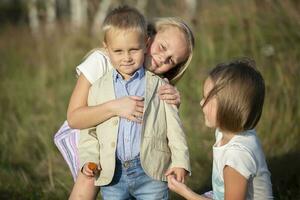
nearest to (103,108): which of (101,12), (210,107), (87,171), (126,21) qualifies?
(87,171)

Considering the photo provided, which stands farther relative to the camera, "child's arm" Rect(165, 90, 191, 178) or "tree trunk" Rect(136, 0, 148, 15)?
"tree trunk" Rect(136, 0, 148, 15)

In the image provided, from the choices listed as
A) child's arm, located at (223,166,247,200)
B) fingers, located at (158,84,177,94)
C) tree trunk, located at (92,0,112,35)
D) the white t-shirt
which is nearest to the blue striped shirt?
fingers, located at (158,84,177,94)

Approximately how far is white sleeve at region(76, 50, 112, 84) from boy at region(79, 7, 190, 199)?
65 mm

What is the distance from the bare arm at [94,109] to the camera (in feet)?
11.6

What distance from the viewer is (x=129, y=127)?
3.59 m

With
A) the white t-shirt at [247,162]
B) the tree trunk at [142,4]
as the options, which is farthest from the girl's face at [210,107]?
the tree trunk at [142,4]

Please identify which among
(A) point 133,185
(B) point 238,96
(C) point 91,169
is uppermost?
(B) point 238,96

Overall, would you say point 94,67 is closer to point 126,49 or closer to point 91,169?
point 126,49

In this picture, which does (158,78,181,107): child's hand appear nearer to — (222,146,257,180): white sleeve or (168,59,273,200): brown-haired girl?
(168,59,273,200): brown-haired girl

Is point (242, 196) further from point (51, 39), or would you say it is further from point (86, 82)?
point (51, 39)

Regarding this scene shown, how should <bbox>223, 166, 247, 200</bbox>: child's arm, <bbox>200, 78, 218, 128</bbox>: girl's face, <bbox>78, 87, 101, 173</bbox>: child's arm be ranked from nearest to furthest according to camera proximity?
<bbox>223, 166, 247, 200</bbox>: child's arm, <bbox>200, 78, 218, 128</bbox>: girl's face, <bbox>78, 87, 101, 173</bbox>: child's arm

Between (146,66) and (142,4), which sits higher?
(146,66)

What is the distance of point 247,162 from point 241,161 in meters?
0.03

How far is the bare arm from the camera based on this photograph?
3.54 m
